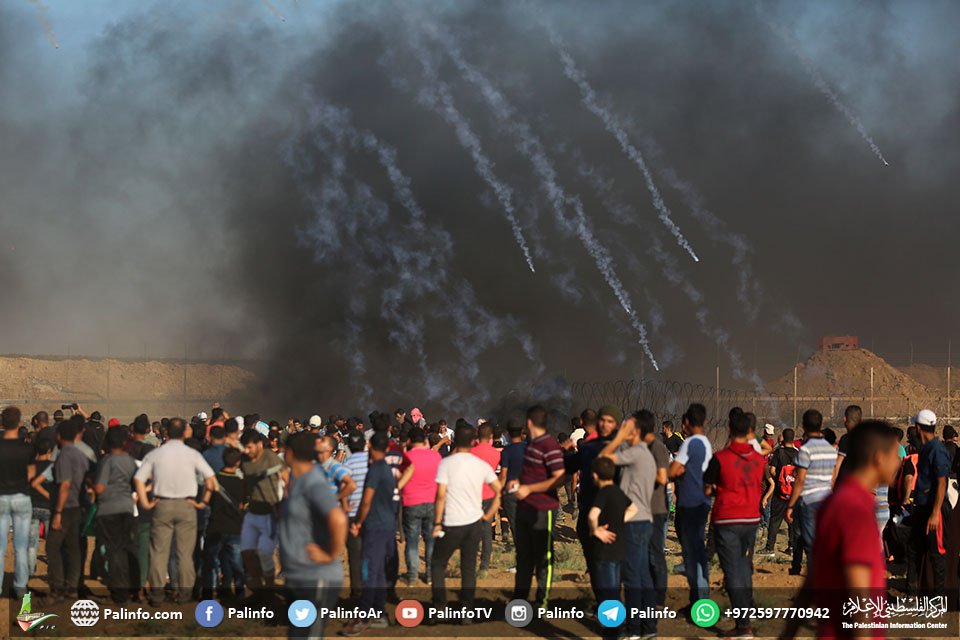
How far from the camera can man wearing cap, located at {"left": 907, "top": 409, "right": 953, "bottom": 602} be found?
407 inches

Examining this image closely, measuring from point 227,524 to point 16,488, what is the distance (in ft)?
7.63

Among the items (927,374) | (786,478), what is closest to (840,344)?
(927,374)

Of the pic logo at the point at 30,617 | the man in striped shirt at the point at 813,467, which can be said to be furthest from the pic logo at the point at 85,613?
the man in striped shirt at the point at 813,467

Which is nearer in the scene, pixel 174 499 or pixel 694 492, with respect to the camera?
pixel 694 492

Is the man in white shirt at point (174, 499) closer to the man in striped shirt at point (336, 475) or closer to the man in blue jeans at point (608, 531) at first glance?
the man in striped shirt at point (336, 475)

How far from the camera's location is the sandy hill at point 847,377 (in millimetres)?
68750

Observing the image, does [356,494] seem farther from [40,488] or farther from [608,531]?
[40,488]

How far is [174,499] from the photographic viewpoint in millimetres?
10164

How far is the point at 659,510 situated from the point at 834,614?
5655 millimetres

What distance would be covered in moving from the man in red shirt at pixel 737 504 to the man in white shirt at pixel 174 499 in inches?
200

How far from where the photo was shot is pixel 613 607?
8.77 m

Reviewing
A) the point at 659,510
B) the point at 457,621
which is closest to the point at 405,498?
the point at 457,621

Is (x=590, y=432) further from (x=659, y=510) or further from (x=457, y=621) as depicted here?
(x=457, y=621)

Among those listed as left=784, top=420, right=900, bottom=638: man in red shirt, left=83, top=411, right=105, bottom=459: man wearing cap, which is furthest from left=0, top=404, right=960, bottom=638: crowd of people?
left=784, top=420, right=900, bottom=638: man in red shirt
